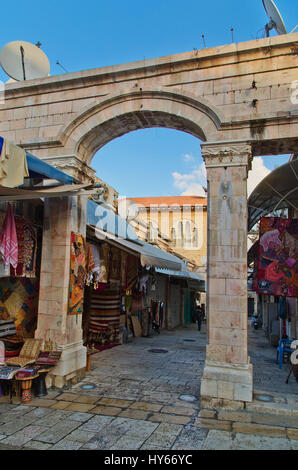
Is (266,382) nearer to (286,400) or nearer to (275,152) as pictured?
(286,400)

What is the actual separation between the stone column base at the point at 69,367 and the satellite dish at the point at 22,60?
7.22m

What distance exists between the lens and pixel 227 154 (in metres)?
6.60

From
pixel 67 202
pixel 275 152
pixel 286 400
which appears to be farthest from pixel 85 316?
pixel 275 152

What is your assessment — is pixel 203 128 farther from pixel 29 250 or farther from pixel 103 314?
pixel 103 314

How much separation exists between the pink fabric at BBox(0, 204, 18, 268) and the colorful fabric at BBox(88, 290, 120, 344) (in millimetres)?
5536

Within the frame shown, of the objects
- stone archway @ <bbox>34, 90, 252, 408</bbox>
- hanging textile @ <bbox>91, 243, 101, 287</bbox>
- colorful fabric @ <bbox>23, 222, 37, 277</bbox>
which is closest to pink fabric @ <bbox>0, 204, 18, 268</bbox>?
colorful fabric @ <bbox>23, 222, 37, 277</bbox>

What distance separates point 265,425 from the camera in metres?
5.20

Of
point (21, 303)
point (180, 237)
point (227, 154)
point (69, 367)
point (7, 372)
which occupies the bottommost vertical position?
point (69, 367)

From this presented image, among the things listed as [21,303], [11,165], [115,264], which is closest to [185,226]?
[115,264]

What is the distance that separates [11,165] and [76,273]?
3.13m

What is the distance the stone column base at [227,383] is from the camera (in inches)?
230

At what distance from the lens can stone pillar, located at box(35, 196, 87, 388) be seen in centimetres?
697
